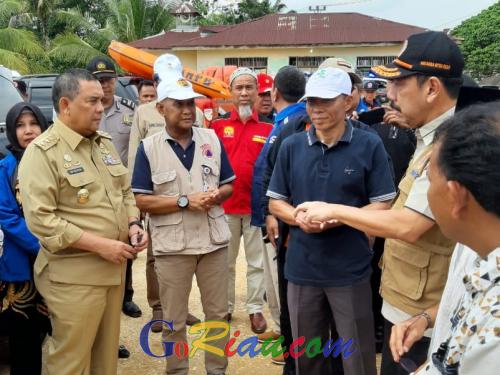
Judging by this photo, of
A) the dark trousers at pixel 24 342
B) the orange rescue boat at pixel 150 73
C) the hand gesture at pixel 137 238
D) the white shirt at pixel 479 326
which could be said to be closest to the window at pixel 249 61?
the orange rescue boat at pixel 150 73

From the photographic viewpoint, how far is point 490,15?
30.7 m

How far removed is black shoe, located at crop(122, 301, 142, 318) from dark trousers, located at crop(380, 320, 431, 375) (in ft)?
9.61

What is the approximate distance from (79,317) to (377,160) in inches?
73.4

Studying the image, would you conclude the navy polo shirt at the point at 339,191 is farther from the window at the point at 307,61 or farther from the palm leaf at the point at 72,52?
the window at the point at 307,61

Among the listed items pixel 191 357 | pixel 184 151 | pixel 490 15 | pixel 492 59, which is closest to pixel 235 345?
pixel 191 357

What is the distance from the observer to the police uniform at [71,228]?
2.79 metres

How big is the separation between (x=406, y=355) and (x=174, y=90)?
2.16 metres

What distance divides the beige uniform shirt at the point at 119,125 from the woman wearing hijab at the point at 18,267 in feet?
4.48

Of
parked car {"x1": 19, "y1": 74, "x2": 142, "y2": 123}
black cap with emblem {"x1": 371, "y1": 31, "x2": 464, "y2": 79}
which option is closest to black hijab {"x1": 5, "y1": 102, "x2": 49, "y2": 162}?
black cap with emblem {"x1": 371, "y1": 31, "x2": 464, "y2": 79}

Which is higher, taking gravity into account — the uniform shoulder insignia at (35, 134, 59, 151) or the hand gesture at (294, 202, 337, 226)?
the uniform shoulder insignia at (35, 134, 59, 151)

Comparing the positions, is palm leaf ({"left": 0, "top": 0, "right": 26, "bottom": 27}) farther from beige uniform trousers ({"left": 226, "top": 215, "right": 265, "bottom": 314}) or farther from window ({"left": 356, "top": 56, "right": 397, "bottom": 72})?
beige uniform trousers ({"left": 226, "top": 215, "right": 265, "bottom": 314})

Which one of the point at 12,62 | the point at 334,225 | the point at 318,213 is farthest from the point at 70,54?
the point at 318,213

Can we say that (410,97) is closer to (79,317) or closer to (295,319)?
(295,319)

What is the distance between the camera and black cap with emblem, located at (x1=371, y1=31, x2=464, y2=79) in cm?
230
